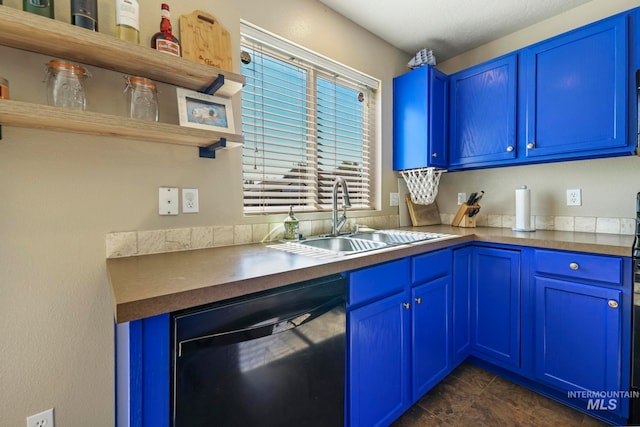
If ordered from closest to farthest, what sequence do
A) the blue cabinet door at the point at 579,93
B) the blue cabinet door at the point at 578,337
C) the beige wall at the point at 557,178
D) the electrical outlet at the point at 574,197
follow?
the blue cabinet door at the point at 578,337 → the blue cabinet door at the point at 579,93 → the beige wall at the point at 557,178 → the electrical outlet at the point at 574,197

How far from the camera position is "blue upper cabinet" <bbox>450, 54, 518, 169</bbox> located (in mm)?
2021

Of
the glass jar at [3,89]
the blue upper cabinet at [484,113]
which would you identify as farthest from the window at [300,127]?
the glass jar at [3,89]

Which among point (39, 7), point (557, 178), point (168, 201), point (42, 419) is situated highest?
point (39, 7)

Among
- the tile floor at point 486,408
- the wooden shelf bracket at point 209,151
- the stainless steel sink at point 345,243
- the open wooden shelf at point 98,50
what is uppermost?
the open wooden shelf at point 98,50

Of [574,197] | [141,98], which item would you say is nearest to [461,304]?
[574,197]

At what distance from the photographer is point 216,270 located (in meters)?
0.95

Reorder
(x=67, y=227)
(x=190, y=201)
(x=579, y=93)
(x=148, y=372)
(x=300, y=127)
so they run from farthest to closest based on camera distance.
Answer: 1. (x=300, y=127)
2. (x=579, y=93)
3. (x=190, y=201)
4. (x=67, y=227)
5. (x=148, y=372)

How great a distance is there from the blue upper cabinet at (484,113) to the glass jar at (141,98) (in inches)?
82.6

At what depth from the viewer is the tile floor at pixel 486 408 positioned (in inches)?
58.9

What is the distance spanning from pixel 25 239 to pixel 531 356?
248 centimetres

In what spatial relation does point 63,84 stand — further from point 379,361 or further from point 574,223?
point 574,223

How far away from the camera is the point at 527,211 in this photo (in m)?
2.02

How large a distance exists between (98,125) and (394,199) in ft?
6.60

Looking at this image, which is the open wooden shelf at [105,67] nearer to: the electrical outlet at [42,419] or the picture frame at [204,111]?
the picture frame at [204,111]
